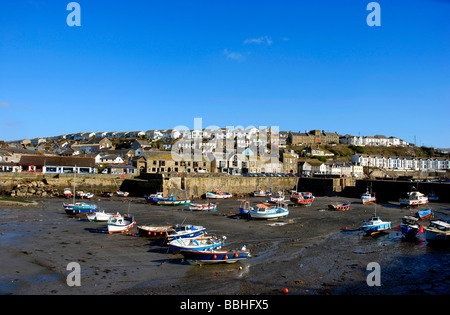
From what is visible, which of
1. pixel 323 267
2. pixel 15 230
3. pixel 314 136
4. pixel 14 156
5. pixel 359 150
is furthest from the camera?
pixel 314 136

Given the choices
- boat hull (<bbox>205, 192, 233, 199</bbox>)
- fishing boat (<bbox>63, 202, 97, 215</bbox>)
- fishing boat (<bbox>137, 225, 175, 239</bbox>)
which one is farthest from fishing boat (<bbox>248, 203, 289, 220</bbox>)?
boat hull (<bbox>205, 192, 233, 199</bbox>)

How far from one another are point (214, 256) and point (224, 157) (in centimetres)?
6013

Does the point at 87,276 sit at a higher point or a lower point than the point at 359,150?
lower

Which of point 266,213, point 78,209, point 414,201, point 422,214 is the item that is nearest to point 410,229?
point 422,214

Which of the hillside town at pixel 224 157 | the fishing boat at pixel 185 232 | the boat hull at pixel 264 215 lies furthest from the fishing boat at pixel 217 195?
the fishing boat at pixel 185 232

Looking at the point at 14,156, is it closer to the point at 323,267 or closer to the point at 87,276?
the point at 87,276

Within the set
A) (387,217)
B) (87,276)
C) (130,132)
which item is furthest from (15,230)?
(130,132)

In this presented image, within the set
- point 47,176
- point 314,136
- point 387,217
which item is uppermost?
point 314,136

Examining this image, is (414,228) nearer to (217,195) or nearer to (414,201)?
(414,201)

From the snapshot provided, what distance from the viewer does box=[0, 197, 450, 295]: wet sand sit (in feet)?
48.1

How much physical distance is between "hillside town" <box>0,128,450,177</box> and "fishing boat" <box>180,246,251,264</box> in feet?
142

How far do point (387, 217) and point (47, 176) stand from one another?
158 ft
